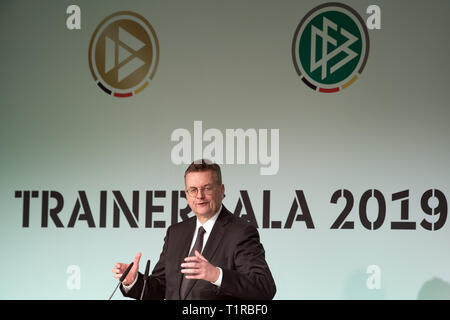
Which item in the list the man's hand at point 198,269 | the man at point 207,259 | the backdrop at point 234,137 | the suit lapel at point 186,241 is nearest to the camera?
the man's hand at point 198,269

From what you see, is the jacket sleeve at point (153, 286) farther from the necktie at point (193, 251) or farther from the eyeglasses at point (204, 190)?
the eyeglasses at point (204, 190)

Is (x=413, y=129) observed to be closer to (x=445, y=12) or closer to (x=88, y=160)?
(x=445, y=12)

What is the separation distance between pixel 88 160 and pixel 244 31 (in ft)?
5.40

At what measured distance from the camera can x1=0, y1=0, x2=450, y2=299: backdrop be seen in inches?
174

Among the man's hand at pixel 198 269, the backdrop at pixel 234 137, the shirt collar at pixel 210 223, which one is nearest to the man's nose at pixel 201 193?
the shirt collar at pixel 210 223

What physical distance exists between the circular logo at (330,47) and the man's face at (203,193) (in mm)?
2019

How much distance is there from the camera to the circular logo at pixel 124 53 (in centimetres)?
456

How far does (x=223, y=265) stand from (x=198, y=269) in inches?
12.9

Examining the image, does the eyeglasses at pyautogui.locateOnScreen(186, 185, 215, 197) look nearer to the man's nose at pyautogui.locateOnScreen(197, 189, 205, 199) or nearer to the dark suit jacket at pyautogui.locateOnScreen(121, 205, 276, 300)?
the man's nose at pyautogui.locateOnScreen(197, 189, 205, 199)

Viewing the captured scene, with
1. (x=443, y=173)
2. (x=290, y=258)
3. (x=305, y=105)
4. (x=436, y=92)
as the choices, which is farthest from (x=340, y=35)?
(x=290, y=258)

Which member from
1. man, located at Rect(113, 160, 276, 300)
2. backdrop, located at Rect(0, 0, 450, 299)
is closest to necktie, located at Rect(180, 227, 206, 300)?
man, located at Rect(113, 160, 276, 300)

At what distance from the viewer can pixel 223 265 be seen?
2.53m

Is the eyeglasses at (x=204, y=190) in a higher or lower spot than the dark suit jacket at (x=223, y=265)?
higher

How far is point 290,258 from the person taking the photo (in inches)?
175
